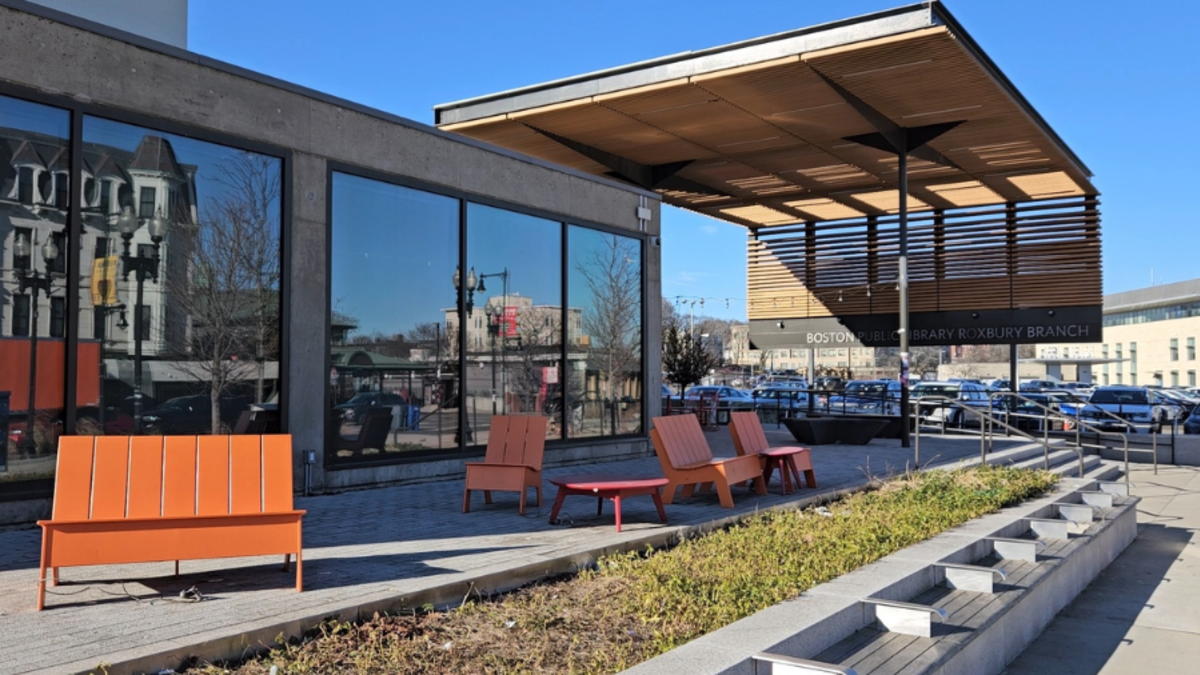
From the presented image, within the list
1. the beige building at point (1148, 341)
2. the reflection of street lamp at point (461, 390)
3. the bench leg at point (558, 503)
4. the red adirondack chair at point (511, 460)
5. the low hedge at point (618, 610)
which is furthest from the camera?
the beige building at point (1148, 341)

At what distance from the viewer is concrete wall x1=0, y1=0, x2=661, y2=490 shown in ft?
28.0

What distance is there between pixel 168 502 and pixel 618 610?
286 cm

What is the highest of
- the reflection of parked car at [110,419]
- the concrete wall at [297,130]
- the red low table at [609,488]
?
the concrete wall at [297,130]

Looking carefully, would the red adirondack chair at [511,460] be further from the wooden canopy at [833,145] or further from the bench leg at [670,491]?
the wooden canopy at [833,145]

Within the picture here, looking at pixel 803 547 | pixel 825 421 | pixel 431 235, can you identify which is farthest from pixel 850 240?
pixel 803 547

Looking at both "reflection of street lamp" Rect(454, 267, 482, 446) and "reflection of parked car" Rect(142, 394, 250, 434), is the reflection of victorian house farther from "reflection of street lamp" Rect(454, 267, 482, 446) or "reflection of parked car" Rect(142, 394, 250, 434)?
"reflection of street lamp" Rect(454, 267, 482, 446)

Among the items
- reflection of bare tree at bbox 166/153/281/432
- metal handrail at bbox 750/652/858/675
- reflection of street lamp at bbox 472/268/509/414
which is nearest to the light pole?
reflection of street lamp at bbox 472/268/509/414

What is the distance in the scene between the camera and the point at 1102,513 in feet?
34.5

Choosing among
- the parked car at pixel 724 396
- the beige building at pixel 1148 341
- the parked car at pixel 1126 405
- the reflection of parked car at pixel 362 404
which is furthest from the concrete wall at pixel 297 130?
the beige building at pixel 1148 341

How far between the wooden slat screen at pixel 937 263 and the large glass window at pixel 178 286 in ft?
73.0

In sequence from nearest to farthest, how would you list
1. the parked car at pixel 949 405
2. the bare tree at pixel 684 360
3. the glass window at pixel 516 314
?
the glass window at pixel 516 314
the parked car at pixel 949 405
the bare tree at pixel 684 360

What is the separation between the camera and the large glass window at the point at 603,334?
1497cm

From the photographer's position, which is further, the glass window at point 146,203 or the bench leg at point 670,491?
the bench leg at point 670,491

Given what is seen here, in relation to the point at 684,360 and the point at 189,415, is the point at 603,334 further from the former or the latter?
the point at 684,360
